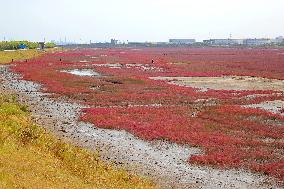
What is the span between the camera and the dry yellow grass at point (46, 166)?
1400 centimetres

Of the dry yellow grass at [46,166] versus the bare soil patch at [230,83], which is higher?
the dry yellow grass at [46,166]

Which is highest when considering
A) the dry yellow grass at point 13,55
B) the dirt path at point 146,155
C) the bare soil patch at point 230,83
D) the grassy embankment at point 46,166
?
the dry yellow grass at point 13,55

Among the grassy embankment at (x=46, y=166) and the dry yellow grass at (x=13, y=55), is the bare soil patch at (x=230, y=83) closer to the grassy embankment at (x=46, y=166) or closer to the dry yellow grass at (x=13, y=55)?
the grassy embankment at (x=46, y=166)

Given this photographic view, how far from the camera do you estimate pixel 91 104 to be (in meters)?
39.4

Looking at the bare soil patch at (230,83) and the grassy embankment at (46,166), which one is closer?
the grassy embankment at (46,166)

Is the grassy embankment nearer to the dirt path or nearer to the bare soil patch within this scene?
the dirt path

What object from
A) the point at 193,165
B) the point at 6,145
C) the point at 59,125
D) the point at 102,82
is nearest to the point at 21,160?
the point at 6,145

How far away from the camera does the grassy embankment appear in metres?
14.0

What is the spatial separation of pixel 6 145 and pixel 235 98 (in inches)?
1141

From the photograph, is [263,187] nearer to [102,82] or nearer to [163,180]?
[163,180]

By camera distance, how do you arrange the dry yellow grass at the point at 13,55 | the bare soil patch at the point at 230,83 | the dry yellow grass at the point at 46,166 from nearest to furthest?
the dry yellow grass at the point at 46,166 → the bare soil patch at the point at 230,83 → the dry yellow grass at the point at 13,55

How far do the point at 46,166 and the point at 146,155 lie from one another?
841 cm

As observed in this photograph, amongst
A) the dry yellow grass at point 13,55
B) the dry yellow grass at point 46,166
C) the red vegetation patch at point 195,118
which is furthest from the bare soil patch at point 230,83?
the dry yellow grass at point 13,55

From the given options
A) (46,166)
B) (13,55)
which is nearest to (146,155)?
(46,166)
